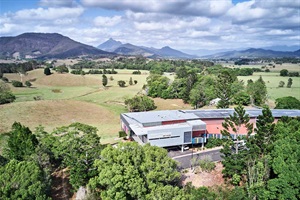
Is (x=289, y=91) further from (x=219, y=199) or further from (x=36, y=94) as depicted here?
(x=36, y=94)

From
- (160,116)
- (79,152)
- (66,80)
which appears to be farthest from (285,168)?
(66,80)

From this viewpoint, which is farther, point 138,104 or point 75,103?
point 75,103

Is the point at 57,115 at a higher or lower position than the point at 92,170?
lower

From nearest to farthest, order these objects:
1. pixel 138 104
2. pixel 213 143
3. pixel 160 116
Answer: pixel 213 143, pixel 160 116, pixel 138 104

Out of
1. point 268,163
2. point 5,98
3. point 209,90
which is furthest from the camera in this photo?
point 209,90

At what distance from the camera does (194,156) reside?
127 ft

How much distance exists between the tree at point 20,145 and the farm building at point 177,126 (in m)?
15.3

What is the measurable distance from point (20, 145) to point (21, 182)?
8743 millimetres

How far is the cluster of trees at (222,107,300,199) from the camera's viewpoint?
Answer: 1016 inches

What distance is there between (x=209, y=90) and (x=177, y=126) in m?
43.9

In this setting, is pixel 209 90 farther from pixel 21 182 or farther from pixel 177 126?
pixel 21 182

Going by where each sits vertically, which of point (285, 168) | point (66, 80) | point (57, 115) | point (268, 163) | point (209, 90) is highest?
point (209, 90)

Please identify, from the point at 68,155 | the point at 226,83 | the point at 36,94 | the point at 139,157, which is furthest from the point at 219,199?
the point at 36,94

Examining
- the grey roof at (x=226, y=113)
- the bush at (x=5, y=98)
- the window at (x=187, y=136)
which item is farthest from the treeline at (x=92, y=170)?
the bush at (x=5, y=98)
